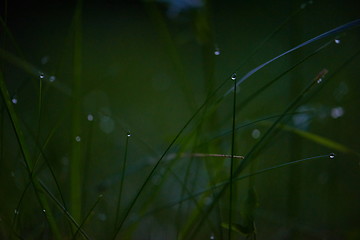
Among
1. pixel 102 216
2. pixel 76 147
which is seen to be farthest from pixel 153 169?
pixel 102 216

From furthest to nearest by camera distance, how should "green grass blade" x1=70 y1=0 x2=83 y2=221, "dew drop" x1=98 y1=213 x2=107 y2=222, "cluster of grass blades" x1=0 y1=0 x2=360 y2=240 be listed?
"dew drop" x1=98 y1=213 x2=107 y2=222 → "green grass blade" x1=70 y1=0 x2=83 y2=221 → "cluster of grass blades" x1=0 y1=0 x2=360 y2=240

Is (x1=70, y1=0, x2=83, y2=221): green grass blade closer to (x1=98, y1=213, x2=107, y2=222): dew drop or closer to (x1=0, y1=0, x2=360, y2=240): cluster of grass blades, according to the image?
(x1=0, y1=0, x2=360, y2=240): cluster of grass blades

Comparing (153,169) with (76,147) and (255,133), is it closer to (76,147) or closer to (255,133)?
(76,147)

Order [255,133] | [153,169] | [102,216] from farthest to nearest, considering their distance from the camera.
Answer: [255,133] < [102,216] < [153,169]

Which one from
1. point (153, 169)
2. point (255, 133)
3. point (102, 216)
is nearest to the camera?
point (153, 169)

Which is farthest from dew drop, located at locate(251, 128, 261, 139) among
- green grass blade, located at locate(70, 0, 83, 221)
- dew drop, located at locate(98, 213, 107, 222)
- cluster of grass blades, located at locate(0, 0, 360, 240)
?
green grass blade, located at locate(70, 0, 83, 221)

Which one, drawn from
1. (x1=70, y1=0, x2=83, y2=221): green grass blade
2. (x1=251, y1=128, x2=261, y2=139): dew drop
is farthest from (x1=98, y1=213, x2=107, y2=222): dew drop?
(x1=251, y1=128, x2=261, y2=139): dew drop

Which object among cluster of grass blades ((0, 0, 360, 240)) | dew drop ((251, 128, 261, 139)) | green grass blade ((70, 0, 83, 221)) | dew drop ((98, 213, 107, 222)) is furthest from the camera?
dew drop ((251, 128, 261, 139))

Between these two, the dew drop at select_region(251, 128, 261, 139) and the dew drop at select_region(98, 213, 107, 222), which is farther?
the dew drop at select_region(251, 128, 261, 139)

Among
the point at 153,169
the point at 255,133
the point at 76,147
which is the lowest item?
the point at 153,169

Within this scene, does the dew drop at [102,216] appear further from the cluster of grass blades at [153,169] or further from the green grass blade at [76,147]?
the green grass blade at [76,147]

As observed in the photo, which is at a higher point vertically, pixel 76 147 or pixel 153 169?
pixel 76 147

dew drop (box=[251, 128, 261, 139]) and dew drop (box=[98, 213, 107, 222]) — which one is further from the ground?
dew drop (box=[251, 128, 261, 139])
